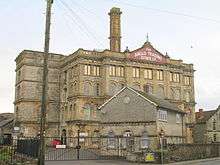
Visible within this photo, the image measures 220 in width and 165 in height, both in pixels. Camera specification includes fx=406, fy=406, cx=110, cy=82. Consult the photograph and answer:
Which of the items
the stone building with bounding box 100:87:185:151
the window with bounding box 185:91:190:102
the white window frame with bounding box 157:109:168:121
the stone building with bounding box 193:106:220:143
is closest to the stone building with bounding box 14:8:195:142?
the window with bounding box 185:91:190:102

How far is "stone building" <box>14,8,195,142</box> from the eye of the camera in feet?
220

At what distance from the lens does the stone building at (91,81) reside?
6706 centimetres

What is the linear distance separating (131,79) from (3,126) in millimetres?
30541

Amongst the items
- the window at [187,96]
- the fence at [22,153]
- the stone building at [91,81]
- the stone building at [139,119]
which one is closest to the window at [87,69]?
the stone building at [91,81]

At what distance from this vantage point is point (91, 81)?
67.8m

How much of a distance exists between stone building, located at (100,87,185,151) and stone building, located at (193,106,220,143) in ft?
89.5

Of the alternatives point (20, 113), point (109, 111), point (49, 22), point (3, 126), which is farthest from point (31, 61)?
point (49, 22)

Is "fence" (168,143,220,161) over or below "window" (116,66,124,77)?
below

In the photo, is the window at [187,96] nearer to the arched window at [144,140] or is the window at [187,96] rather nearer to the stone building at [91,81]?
the stone building at [91,81]

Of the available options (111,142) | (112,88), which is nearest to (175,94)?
(112,88)

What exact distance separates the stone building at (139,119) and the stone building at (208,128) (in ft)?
89.5

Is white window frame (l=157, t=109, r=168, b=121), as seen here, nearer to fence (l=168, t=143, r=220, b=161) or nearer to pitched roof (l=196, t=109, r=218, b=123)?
fence (l=168, t=143, r=220, b=161)

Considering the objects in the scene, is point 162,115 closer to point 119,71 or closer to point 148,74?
point 119,71

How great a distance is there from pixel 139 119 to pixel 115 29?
115 ft
